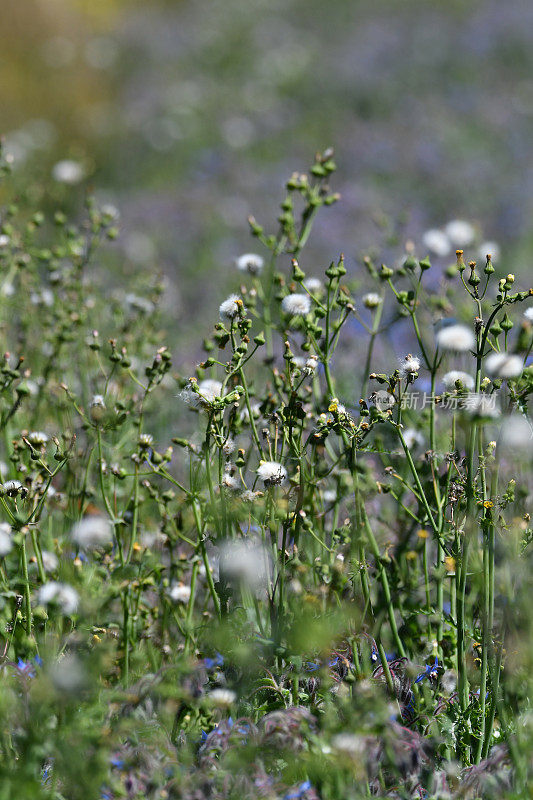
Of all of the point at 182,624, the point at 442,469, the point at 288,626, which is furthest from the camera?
the point at 442,469

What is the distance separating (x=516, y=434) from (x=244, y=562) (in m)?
0.63

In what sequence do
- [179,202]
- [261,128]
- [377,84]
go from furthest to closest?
1. [377,84]
2. [261,128]
3. [179,202]

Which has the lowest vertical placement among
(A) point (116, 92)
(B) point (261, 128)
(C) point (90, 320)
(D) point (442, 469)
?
(D) point (442, 469)

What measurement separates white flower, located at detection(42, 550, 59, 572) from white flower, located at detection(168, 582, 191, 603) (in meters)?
0.35

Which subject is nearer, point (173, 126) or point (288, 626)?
point (288, 626)

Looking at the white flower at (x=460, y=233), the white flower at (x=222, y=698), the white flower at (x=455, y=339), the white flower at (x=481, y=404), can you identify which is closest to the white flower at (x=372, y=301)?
the white flower at (x=455, y=339)

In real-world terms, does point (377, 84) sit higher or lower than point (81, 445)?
higher

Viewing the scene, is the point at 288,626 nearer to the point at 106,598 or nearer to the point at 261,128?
the point at 106,598

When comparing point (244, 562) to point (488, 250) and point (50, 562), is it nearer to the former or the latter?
point (50, 562)

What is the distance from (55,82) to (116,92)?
77cm

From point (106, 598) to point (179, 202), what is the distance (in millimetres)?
5878

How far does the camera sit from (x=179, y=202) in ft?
23.7

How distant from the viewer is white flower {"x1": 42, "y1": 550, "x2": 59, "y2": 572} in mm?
2211

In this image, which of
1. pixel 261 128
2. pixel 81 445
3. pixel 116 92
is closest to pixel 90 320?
pixel 81 445
